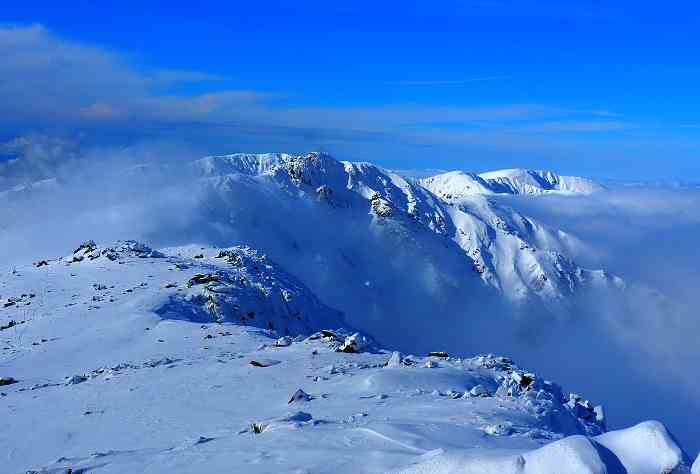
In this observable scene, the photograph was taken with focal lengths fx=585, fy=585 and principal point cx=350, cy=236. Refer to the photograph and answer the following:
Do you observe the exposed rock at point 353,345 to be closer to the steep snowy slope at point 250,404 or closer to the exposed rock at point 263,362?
the steep snowy slope at point 250,404

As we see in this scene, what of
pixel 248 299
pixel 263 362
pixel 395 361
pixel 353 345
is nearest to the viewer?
pixel 395 361

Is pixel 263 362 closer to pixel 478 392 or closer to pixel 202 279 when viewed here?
pixel 478 392

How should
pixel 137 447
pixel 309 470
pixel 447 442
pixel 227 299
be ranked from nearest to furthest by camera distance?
pixel 309 470 → pixel 447 442 → pixel 137 447 → pixel 227 299

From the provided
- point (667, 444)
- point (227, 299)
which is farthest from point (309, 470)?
point (227, 299)

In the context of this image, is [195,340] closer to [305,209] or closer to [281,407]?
[281,407]

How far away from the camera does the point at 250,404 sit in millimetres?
17312

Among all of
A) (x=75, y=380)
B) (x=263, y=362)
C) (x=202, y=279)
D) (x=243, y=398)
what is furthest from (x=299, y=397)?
(x=202, y=279)

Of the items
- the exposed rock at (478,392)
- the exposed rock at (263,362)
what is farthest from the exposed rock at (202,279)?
the exposed rock at (478,392)

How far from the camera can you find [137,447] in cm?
1398

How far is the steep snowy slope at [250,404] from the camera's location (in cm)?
1033

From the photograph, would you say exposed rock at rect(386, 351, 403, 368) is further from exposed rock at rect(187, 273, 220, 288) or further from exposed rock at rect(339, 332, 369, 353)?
exposed rock at rect(187, 273, 220, 288)

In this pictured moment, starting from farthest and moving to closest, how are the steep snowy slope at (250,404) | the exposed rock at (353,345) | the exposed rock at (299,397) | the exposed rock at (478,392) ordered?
the exposed rock at (353,345), the exposed rock at (478,392), the exposed rock at (299,397), the steep snowy slope at (250,404)

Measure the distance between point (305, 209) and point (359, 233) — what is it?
29208mm

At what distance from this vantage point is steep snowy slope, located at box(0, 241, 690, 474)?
10.3 meters
